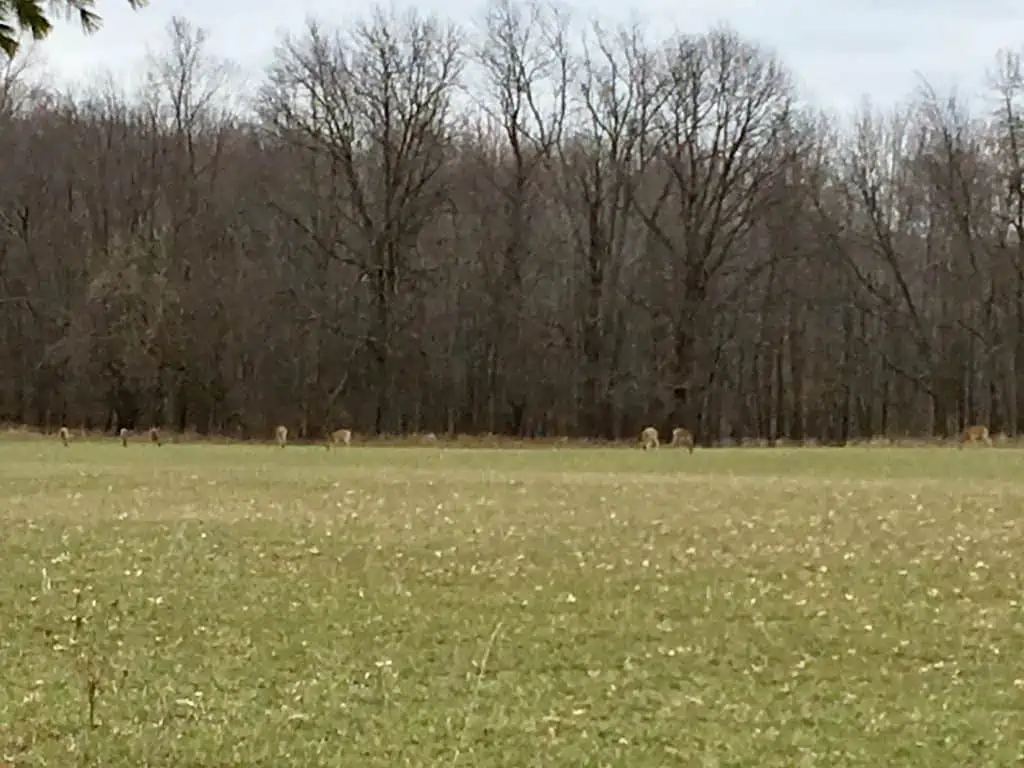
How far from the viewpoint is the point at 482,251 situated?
174 feet

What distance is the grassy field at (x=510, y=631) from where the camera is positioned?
7926mm

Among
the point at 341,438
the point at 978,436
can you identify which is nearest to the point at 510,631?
the point at 341,438

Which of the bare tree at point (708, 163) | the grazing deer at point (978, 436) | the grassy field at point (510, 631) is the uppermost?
the bare tree at point (708, 163)

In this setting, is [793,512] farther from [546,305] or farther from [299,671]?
[546,305]

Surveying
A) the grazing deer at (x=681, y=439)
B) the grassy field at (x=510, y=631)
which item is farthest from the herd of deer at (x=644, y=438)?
the grassy field at (x=510, y=631)

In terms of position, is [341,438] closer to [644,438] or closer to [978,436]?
[644,438]

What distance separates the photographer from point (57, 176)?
52938 millimetres

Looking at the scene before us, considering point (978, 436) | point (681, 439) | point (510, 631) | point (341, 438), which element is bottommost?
point (510, 631)

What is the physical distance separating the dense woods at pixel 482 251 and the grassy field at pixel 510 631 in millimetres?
28676

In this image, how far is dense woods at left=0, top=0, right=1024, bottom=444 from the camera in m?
51.1

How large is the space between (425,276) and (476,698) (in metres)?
43.6

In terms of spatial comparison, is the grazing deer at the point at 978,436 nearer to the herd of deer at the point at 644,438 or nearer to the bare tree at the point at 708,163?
the herd of deer at the point at 644,438

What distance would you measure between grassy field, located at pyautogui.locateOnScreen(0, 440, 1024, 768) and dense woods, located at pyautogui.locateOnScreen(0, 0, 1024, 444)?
28.7 metres

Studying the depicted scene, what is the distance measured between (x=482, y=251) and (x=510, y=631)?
4230cm
